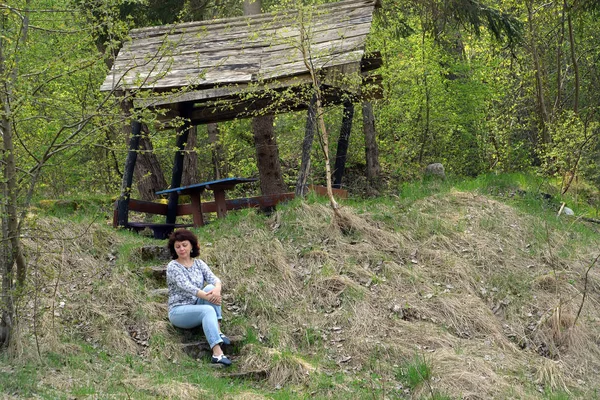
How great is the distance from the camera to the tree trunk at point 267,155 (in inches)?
498

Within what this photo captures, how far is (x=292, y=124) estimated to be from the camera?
1399 cm

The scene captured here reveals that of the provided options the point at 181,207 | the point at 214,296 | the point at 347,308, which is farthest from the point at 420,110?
the point at 214,296

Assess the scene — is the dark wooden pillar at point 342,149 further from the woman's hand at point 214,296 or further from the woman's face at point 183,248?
the woman's hand at point 214,296

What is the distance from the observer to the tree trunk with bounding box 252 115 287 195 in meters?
12.7

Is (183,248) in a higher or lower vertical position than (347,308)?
higher

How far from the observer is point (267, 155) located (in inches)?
501

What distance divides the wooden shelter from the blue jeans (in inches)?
113

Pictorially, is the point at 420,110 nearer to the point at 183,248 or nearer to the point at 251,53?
the point at 251,53

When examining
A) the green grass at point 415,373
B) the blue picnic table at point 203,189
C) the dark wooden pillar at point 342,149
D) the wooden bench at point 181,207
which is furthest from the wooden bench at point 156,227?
the green grass at point 415,373

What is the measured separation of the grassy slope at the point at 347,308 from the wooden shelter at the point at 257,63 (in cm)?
177

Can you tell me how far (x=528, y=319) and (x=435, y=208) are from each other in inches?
101

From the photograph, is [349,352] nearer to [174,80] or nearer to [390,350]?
[390,350]

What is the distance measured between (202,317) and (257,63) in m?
4.74

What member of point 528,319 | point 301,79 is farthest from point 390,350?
point 301,79
